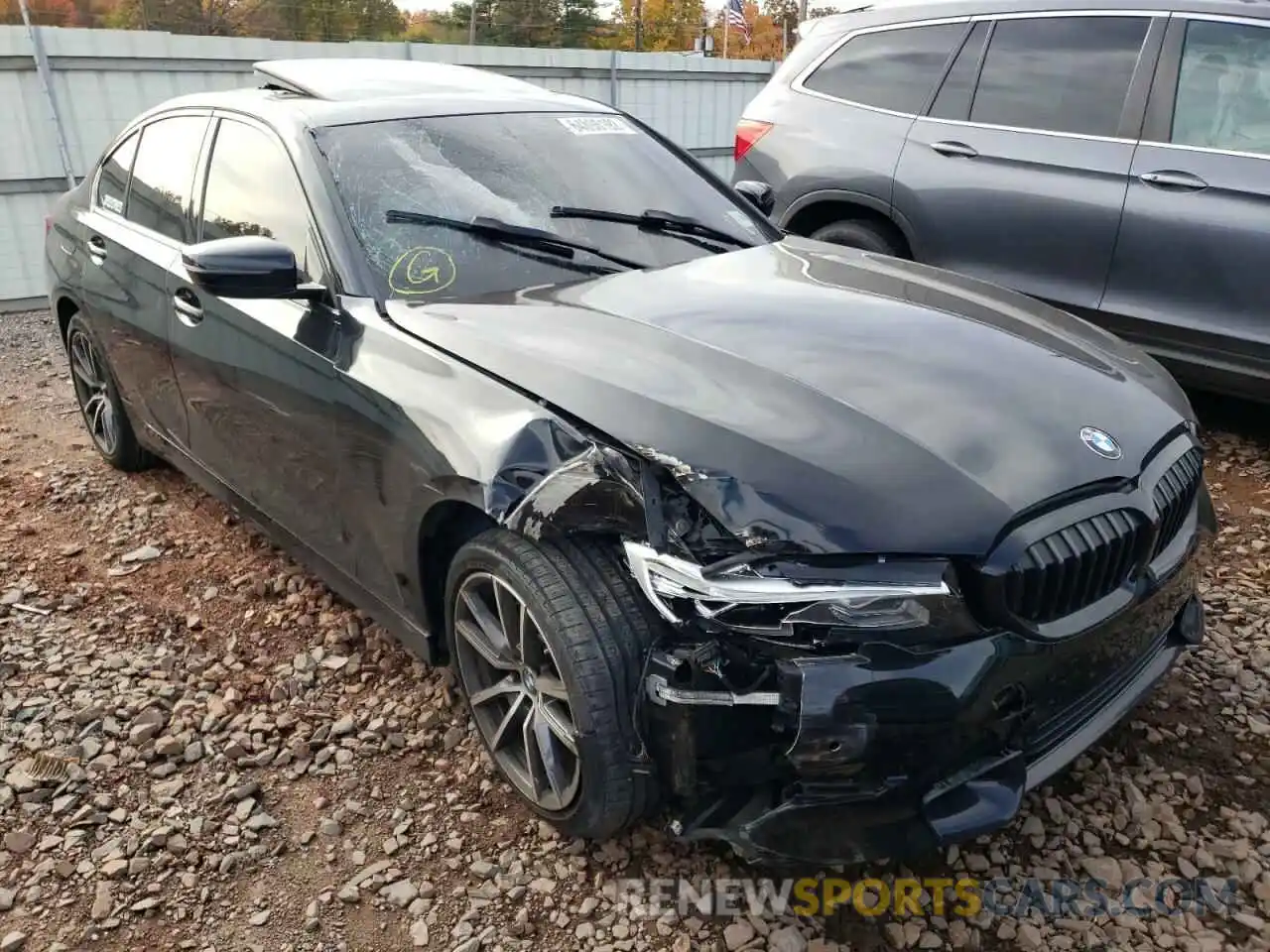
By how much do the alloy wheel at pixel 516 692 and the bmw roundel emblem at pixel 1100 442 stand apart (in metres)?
1.23

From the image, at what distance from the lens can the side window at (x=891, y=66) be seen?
16.4ft

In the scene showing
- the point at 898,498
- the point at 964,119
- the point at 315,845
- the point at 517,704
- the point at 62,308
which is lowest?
the point at 315,845

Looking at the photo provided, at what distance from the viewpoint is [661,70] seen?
11.3 meters

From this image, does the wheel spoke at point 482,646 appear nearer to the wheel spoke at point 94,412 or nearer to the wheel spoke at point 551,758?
the wheel spoke at point 551,758

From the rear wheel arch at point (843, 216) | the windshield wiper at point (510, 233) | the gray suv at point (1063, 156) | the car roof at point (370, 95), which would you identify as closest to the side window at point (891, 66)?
the gray suv at point (1063, 156)

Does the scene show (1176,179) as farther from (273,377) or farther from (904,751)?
(273,377)

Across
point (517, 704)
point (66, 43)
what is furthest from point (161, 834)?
point (66, 43)

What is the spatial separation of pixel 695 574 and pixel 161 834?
1547 millimetres

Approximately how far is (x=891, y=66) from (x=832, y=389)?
3.59 m

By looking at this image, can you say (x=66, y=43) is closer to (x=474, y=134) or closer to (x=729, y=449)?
(x=474, y=134)

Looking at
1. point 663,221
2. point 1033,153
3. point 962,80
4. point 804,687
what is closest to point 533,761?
point 804,687

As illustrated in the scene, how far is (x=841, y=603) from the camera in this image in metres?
1.86

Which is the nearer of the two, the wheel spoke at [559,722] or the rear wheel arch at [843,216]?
the wheel spoke at [559,722]

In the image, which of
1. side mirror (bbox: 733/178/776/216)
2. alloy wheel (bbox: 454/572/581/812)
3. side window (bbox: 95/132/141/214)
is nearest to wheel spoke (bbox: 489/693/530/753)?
alloy wheel (bbox: 454/572/581/812)
